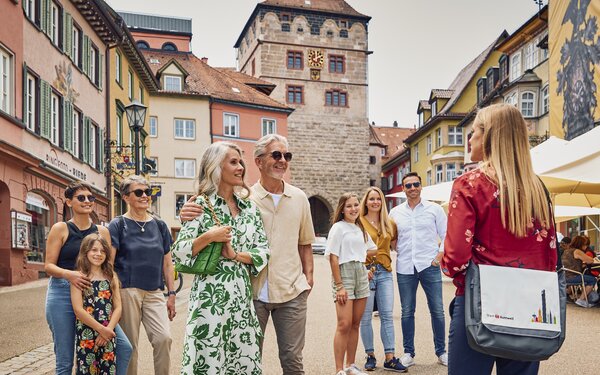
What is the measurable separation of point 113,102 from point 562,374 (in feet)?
74.7

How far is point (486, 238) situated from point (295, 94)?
5247 cm

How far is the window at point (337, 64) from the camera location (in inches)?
2212

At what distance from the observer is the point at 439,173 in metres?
49.9

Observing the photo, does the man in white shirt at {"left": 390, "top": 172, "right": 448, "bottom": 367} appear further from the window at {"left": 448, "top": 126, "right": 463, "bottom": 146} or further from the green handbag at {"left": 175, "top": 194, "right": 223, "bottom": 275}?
the window at {"left": 448, "top": 126, "right": 463, "bottom": 146}

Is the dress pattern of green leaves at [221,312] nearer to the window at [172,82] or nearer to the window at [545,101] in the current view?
the window at [545,101]

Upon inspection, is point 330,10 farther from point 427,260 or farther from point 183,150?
point 427,260

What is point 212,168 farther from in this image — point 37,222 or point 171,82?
point 171,82

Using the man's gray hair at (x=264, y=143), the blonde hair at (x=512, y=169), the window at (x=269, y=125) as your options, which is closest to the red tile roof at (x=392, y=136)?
the window at (x=269, y=125)

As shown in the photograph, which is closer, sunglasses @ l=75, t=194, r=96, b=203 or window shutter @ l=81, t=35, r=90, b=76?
sunglasses @ l=75, t=194, r=96, b=203

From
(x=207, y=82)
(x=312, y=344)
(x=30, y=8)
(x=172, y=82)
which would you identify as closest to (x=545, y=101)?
(x=172, y=82)

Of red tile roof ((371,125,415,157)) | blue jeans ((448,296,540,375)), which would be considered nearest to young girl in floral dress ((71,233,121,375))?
blue jeans ((448,296,540,375))

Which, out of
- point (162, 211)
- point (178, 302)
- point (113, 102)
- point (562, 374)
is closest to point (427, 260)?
point (562, 374)

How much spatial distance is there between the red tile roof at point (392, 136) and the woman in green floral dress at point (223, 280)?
75717 mm

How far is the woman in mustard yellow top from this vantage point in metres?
6.79
